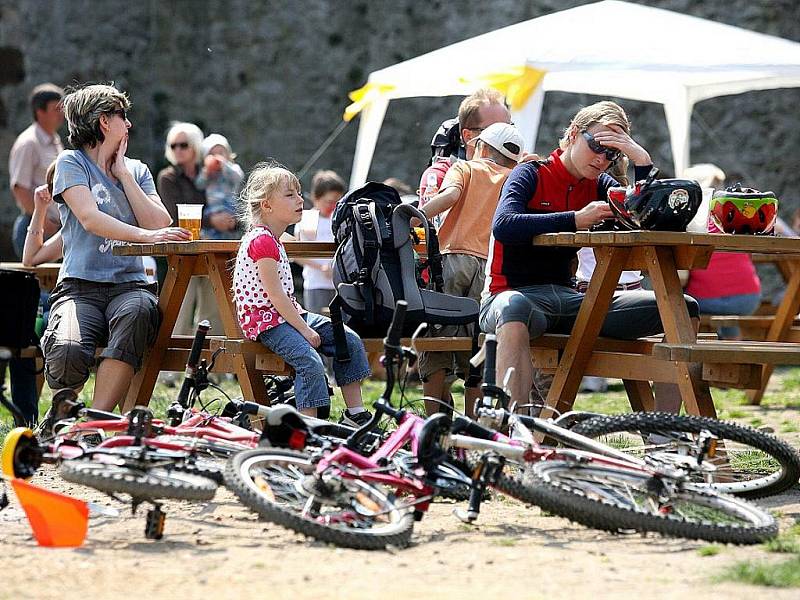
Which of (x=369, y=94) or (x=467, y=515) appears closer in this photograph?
(x=467, y=515)

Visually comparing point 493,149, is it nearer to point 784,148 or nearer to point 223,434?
point 223,434

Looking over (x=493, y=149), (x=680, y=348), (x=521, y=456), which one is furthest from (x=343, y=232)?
(x=521, y=456)

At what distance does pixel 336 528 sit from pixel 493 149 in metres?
2.91

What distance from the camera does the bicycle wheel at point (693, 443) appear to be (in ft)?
13.3

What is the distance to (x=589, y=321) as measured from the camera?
16.7ft

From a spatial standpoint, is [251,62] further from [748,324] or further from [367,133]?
[748,324]

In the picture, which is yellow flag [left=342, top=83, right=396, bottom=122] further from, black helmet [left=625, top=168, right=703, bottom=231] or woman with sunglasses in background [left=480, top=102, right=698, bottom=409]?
black helmet [left=625, top=168, right=703, bottom=231]

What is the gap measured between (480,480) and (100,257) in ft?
7.78

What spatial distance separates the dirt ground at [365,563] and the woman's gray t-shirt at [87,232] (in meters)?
1.65

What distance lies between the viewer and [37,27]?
14.3 metres

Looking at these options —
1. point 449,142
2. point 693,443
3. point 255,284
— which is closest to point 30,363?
point 255,284

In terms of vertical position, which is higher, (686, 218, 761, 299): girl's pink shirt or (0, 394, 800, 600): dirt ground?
(686, 218, 761, 299): girl's pink shirt

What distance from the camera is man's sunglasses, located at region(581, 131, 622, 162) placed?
5.17 metres

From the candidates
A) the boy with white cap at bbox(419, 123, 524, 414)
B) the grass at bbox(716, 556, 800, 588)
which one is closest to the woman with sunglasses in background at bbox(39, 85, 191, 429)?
the boy with white cap at bbox(419, 123, 524, 414)
